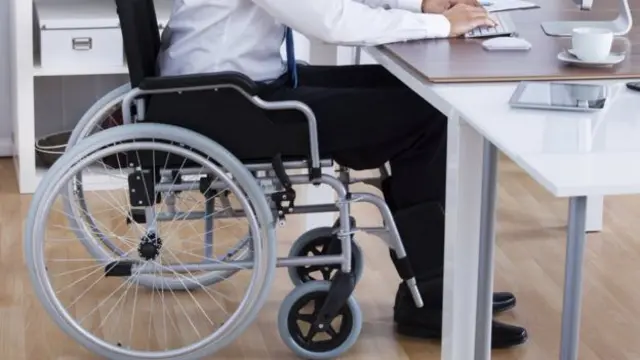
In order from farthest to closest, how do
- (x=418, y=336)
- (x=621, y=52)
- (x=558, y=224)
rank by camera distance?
1. (x=558, y=224)
2. (x=418, y=336)
3. (x=621, y=52)

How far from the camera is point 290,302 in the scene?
2.65m

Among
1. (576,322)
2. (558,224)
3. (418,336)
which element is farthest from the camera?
(558,224)

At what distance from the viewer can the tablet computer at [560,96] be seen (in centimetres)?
195

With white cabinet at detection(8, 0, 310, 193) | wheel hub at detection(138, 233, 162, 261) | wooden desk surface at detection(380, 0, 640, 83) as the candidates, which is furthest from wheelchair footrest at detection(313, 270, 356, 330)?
white cabinet at detection(8, 0, 310, 193)

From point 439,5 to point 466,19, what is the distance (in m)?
0.31

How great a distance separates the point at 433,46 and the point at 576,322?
0.81 meters

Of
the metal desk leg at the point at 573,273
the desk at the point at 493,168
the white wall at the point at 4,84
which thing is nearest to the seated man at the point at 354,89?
the desk at the point at 493,168

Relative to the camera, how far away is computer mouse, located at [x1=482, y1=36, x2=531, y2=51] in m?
2.42

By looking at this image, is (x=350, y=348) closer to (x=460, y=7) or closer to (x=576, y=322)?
(x=460, y=7)

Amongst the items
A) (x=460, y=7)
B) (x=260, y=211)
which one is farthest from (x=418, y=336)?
(x=460, y=7)

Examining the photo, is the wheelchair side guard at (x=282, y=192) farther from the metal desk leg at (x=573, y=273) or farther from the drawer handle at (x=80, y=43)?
the drawer handle at (x=80, y=43)

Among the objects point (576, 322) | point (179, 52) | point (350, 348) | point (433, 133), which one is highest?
point (179, 52)

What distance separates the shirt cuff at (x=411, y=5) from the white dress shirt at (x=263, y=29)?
12.8 inches

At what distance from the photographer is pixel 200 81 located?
2408 mm
